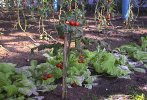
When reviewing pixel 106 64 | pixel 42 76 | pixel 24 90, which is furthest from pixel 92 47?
pixel 24 90

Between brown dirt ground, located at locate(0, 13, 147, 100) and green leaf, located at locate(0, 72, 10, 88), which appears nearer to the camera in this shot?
green leaf, located at locate(0, 72, 10, 88)

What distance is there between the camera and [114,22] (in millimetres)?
8695

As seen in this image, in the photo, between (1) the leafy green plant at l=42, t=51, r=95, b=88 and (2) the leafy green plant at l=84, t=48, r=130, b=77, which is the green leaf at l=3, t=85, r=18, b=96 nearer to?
(1) the leafy green plant at l=42, t=51, r=95, b=88

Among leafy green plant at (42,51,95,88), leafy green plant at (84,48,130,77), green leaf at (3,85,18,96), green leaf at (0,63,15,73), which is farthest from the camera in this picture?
leafy green plant at (84,48,130,77)

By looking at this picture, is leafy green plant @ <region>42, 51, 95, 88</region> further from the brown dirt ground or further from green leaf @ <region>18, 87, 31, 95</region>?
green leaf @ <region>18, 87, 31, 95</region>

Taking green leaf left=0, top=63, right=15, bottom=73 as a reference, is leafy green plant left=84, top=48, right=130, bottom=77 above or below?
below

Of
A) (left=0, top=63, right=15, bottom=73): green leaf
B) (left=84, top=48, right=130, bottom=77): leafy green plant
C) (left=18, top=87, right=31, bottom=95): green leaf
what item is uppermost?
(left=0, top=63, right=15, bottom=73): green leaf

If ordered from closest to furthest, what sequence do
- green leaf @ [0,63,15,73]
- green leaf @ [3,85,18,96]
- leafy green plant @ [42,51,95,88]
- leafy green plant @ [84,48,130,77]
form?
1. green leaf @ [3,85,18,96]
2. green leaf @ [0,63,15,73]
3. leafy green plant @ [42,51,95,88]
4. leafy green plant @ [84,48,130,77]

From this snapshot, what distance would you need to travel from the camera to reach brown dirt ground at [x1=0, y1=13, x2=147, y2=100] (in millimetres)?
4195

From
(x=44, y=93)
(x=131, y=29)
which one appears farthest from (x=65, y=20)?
(x=131, y=29)

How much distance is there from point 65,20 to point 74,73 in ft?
3.40

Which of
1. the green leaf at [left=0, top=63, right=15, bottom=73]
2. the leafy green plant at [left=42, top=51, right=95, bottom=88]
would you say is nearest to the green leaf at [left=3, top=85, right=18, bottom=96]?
the green leaf at [left=0, top=63, right=15, bottom=73]

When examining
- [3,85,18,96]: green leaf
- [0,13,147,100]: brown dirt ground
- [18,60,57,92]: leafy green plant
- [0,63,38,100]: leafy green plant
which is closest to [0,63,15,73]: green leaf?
[0,63,38,100]: leafy green plant

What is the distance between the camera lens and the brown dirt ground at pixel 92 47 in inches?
165
